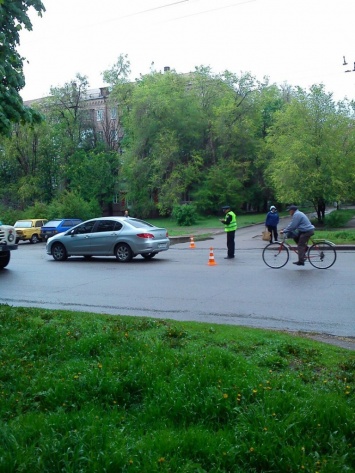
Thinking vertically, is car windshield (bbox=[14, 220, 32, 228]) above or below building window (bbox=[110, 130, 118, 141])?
below

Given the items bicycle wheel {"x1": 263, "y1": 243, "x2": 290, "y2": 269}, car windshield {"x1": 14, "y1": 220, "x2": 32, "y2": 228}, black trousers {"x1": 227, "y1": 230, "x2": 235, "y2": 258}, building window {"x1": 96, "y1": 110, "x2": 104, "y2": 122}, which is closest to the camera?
bicycle wheel {"x1": 263, "y1": 243, "x2": 290, "y2": 269}

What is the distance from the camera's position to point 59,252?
1964 centimetres

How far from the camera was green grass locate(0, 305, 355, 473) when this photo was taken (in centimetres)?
364

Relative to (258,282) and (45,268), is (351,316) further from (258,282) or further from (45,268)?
(45,268)

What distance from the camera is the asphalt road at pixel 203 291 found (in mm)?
9062

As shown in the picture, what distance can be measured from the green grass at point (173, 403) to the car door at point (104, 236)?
1166 centimetres

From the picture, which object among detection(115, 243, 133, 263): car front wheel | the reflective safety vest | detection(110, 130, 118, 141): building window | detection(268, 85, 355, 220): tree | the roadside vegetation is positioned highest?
detection(110, 130, 118, 141): building window

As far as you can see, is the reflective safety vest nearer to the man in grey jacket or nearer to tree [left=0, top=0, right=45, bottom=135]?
the man in grey jacket

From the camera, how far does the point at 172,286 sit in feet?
41.1

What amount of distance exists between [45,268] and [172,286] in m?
6.35

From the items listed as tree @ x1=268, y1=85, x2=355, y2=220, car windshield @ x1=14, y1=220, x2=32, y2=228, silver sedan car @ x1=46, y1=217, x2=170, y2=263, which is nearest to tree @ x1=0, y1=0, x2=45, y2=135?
silver sedan car @ x1=46, y1=217, x2=170, y2=263

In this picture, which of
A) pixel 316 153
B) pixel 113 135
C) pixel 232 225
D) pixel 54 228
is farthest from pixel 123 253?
pixel 113 135

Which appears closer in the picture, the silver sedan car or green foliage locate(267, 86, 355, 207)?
Result: the silver sedan car

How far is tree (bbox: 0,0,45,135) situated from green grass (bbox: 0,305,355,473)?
4004mm
